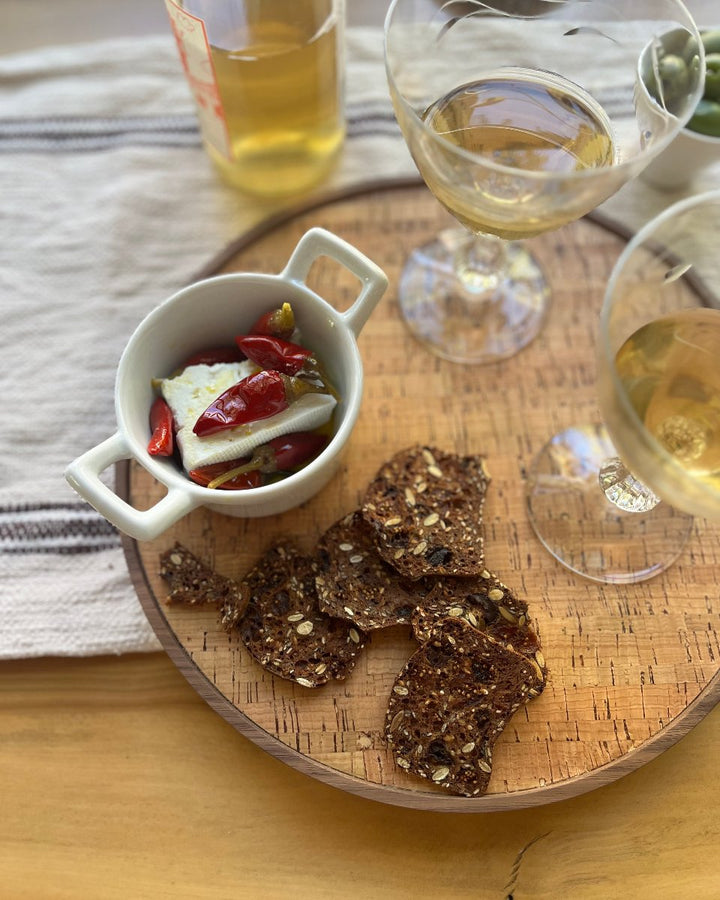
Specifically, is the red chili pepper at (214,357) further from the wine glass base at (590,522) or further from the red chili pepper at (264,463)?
the wine glass base at (590,522)

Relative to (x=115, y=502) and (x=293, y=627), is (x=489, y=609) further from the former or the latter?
(x=115, y=502)

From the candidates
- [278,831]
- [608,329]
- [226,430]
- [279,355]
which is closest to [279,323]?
[279,355]

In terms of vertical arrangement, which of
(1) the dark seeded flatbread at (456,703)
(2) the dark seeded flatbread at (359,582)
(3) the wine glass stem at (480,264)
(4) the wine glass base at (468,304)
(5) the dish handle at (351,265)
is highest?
(5) the dish handle at (351,265)

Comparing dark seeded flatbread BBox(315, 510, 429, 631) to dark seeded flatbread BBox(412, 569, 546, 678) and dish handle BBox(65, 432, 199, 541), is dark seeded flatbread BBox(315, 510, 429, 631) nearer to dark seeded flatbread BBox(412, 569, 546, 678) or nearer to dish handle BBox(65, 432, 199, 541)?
dark seeded flatbread BBox(412, 569, 546, 678)

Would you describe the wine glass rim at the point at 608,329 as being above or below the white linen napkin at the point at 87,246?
above

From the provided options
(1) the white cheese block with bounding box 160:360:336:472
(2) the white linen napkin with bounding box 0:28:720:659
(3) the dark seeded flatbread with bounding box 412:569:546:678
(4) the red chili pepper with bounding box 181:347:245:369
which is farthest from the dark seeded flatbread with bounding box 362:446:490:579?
(2) the white linen napkin with bounding box 0:28:720:659

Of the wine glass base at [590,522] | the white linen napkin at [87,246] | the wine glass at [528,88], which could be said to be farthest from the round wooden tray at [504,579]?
the wine glass at [528,88]

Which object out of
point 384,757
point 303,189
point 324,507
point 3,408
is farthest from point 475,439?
point 3,408
